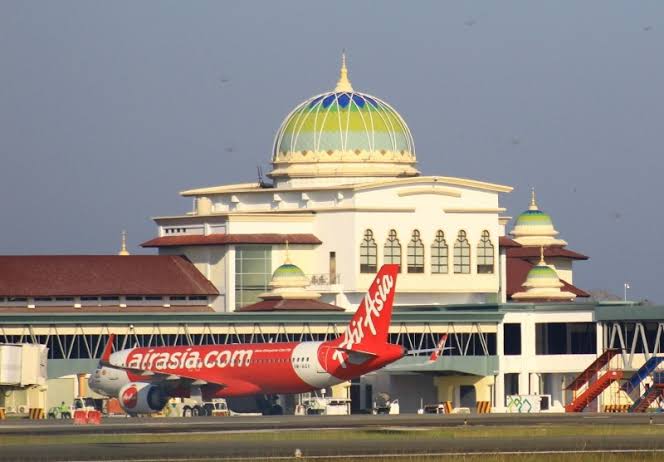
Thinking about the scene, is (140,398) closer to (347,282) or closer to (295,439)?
(347,282)

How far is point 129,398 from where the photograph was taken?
130 m

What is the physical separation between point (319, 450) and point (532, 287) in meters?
88.2

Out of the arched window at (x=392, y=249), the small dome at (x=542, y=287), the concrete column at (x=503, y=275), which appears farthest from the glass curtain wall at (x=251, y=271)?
the concrete column at (x=503, y=275)

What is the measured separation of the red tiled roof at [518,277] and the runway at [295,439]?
6165cm

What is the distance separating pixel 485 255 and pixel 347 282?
470 inches

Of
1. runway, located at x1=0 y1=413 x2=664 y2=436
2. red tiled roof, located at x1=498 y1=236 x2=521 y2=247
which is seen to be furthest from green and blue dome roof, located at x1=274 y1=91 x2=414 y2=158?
runway, located at x1=0 y1=413 x2=664 y2=436

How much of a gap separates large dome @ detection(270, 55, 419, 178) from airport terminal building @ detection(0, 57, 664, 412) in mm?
107

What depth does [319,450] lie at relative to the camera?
77.6 metres

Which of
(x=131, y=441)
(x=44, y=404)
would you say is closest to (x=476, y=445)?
(x=131, y=441)

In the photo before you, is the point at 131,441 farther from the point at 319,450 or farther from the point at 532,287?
the point at 532,287

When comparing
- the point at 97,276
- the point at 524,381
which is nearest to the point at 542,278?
the point at 524,381

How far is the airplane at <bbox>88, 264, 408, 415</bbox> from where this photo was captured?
127750 mm

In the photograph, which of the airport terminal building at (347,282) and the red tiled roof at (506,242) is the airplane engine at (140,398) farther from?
the red tiled roof at (506,242)

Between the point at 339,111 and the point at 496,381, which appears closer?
the point at 496,381
